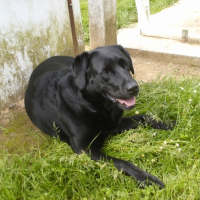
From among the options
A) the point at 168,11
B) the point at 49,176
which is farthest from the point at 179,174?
the point at 168,11

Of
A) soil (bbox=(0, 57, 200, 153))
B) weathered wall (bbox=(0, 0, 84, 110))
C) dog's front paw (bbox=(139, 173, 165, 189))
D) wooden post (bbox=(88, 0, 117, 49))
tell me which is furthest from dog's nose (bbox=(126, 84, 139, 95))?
wooden post (bbox=(88, 0, 117, 49))

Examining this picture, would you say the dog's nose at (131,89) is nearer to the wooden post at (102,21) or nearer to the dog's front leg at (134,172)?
the dog's front leg at (134,172)

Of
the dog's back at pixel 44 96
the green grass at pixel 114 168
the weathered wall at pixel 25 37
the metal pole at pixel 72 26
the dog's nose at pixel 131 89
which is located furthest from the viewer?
the metal pole at pixel 72 26

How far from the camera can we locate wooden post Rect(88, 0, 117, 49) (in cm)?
362

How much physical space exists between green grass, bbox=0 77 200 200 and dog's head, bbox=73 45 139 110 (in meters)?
0.45

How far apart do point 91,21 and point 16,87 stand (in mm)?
1528

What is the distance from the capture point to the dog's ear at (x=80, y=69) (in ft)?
7.07

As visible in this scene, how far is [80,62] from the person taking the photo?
2.17 meters

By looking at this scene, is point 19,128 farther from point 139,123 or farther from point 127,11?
point 127,11

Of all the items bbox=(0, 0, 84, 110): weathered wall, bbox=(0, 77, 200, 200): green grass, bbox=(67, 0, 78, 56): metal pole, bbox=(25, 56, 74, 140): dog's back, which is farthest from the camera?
bbox=(67, 0, 78, 56): metal pole

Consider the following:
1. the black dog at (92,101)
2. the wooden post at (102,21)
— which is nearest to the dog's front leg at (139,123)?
the black dog at (92,101)

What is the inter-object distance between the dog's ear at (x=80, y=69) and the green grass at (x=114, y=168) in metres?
0.61

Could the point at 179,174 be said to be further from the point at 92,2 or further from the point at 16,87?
the point at 92,2

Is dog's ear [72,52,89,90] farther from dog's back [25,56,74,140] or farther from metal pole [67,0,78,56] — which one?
metal pole [67,0,78,56]
